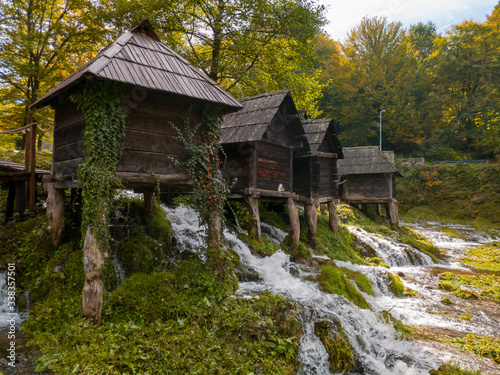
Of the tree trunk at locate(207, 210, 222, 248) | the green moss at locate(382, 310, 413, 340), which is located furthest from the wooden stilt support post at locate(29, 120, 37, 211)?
the green moss at locate(382, 310, 413, 340)

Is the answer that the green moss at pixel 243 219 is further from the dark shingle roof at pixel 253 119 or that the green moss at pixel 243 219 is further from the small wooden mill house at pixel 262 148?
the dark shingle roof at pixel 253 119

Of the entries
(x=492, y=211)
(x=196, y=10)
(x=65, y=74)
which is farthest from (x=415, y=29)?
(x=65, y=74)

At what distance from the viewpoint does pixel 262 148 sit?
39.2 ft

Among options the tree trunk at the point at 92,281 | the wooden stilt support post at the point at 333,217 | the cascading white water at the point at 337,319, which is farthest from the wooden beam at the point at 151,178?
the wooden stilt support post at the point at 333,217

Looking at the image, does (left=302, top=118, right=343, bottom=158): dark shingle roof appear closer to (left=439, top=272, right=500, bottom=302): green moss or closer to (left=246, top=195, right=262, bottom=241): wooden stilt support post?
(left=246, top=195, right=262, bottom=241): wooden stilt support post

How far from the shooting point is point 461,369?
6.38m

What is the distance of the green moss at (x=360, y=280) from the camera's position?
33.4ft

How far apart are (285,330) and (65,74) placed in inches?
704

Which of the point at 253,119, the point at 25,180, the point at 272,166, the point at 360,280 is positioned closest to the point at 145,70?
the point at 25,180

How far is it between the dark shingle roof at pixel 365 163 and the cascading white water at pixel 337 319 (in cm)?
1529

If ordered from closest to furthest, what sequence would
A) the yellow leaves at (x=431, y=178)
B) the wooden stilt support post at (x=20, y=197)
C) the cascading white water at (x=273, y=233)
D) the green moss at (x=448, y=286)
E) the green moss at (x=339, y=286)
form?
the green moss at (x=339, y=286)
the wooden stilt support post at (x=20, y=197)
the green moss at (x=448, y=286)
the cascading white water at (x=273, y=233)
the yellow leaves at (x=431, y=178)

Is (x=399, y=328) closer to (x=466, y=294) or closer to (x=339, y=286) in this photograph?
(x=339, y=286)

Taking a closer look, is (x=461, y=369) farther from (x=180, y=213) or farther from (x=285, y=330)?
(x=180, y=213)

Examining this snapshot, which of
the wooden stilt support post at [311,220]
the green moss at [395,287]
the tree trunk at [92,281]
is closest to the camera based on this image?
the tree trunk at [92,281]
